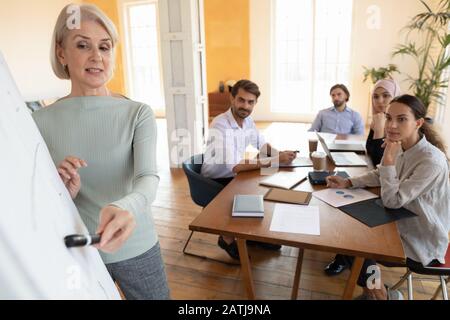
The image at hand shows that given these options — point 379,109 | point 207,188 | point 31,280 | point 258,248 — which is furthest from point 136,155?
point 379,109

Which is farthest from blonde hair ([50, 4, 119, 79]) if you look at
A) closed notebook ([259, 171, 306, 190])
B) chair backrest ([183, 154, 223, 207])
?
→ chair backrest ([183, 154, 223, 207])

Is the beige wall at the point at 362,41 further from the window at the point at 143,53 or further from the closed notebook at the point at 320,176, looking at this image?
the closed notebook at the point at 320,176

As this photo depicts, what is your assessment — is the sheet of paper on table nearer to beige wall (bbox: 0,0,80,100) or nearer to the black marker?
the black marker

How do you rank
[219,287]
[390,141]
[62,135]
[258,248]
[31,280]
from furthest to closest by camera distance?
1. [258,248]
2. [219,287]
3. [390,141]
4. [62,135]
5. [31,280]

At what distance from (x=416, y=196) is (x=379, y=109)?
1.52 m

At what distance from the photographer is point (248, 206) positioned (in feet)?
5.24

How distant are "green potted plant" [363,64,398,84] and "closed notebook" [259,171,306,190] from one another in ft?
19.0

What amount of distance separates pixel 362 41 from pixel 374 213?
23.5 feet

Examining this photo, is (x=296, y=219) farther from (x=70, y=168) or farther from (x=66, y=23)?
(x=66, y=23)

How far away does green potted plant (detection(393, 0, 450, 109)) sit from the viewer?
5043 mm

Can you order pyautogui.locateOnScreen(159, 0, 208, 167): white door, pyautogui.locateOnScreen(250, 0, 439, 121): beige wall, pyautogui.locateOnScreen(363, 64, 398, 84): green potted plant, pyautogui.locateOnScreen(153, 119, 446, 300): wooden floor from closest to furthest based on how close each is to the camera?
pyautogui.locateOnScreen(153, 119, 446, 300): wooden floor → pyautogui.locateOnScreen(159, 0, 208, 167): white door → pyautogui.locateOnScreen(363, 64, 398, 84): green potted plant → pyautogui.locateOnScreen(250, 0, 439, 121): beige wall

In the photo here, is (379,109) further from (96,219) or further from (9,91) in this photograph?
(9,91)

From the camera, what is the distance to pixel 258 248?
2.78 meters

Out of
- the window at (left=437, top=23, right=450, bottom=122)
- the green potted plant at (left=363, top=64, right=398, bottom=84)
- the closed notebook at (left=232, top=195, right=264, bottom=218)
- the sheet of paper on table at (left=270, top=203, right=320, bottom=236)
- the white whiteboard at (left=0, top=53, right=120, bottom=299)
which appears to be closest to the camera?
the white whiteboard at (left=0, top=53, right=120, bottom=299)
